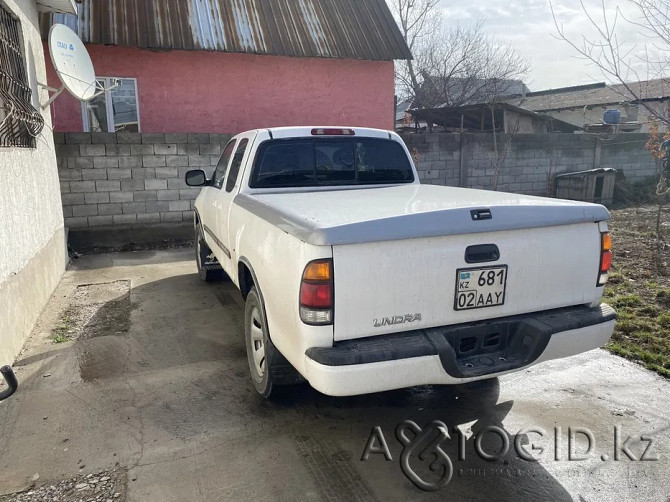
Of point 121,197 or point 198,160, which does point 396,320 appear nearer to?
point 198,160

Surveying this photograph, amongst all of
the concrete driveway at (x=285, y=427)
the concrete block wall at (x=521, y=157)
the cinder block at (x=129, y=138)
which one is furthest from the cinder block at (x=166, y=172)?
the concrete block wall at (x=521, y=157)

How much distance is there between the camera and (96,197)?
8.77 metres

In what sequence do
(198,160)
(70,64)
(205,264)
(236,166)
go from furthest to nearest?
(198,160) → (70,64) → (205,264) → (236,166)

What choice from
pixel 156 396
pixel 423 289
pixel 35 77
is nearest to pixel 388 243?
pixel 423 289

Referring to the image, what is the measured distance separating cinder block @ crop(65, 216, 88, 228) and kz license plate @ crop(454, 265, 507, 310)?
795 centimetres

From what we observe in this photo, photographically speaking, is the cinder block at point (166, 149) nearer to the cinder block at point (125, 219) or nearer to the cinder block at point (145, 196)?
the cinder block at point (145, 196)

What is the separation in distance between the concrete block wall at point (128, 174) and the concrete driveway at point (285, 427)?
456 centimetres

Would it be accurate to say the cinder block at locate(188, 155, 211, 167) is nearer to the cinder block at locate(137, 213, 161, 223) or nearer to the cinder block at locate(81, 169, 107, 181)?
the cinder block at locate(137, 213, 161, 223)

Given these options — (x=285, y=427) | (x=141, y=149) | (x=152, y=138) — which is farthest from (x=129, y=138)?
(x=285, y=427)

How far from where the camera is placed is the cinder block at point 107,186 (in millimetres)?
8750

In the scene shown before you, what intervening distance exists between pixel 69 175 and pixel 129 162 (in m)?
1.01

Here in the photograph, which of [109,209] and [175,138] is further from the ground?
[175,138]

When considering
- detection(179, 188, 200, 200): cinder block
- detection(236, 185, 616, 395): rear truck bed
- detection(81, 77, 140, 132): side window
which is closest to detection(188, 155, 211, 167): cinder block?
detection(179, 188, 200, 200): cinder block

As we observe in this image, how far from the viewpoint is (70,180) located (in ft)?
28.0
